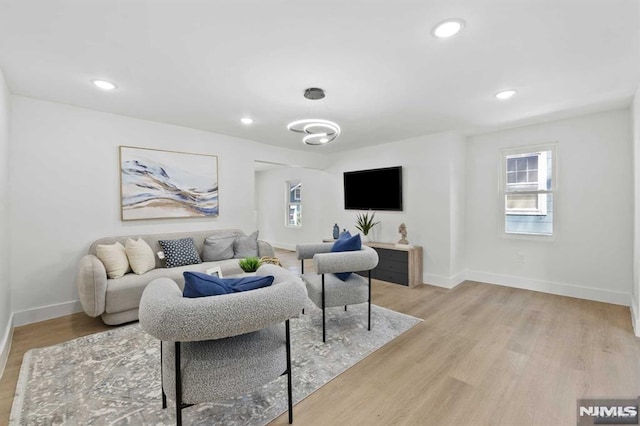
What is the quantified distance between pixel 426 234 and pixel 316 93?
295 cm

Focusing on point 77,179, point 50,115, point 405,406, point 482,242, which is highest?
point 50,115

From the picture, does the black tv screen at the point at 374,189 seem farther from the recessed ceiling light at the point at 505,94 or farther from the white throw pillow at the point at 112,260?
the white throw pillow at the point at 112,260

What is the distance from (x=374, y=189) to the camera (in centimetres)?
528

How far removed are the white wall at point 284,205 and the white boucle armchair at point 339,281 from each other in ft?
11.5

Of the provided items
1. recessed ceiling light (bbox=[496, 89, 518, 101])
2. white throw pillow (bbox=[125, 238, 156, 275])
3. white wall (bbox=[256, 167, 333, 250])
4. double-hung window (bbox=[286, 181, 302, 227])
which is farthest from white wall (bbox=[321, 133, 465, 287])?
white throw pillow (bbox=[125, 238, 156, 275])

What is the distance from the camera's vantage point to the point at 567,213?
3.80 m

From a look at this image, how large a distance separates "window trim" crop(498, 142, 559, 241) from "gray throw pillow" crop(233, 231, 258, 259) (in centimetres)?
371

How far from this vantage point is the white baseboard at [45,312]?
2955 mm

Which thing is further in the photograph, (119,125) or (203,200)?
(203,200)

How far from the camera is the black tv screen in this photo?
16.2 feet

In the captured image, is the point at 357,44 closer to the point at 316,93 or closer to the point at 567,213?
the point at 316,93

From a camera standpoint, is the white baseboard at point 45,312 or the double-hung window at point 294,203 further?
the double-hung window at point 294,203

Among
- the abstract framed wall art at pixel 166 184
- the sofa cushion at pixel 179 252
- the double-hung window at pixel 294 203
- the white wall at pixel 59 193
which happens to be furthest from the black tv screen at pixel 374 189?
the white wall at pixel 59 193

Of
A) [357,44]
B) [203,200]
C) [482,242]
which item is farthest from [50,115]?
[482,242]
